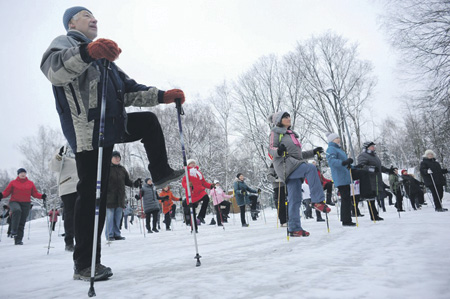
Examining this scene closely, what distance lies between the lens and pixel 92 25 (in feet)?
8.80

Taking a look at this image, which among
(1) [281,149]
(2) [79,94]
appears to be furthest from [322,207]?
(2) [79,94]

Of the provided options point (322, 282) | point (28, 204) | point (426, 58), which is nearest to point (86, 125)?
point (322, 282)

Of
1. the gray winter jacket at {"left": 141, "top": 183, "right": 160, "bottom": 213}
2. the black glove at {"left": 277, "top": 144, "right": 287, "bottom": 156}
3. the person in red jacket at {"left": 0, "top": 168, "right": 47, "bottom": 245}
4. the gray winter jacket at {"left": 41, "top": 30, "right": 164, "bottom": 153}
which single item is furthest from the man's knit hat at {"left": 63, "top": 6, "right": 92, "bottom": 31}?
the gray winter jacket at {"left": 141, "top": 183, "right": 160, "bottom": 213}

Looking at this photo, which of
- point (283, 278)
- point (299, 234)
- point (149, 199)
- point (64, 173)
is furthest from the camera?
point (149, 199)

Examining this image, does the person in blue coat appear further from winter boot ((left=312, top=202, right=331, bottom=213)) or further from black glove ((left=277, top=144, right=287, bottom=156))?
black glove ((left=277, top=144, right=287, bottom=156))

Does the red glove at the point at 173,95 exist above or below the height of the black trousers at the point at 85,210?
above

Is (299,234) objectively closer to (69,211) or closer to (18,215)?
(69,211)

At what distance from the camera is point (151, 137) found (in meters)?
2.73

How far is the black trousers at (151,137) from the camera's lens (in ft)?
8.86

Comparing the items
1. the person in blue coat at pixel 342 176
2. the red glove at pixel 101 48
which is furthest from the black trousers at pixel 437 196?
the red glove at pixel 101 48

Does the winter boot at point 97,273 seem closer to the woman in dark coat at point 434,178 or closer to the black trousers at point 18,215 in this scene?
the black trousers at point 18,215

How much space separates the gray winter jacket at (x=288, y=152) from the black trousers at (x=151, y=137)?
7.52 feet

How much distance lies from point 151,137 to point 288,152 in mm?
2587

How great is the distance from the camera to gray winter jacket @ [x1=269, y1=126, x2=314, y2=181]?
14.7ft
